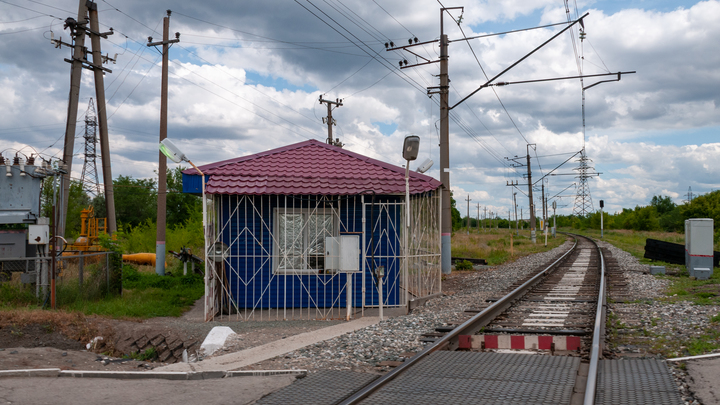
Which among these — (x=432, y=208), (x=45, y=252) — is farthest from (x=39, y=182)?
(x=432, y=208)

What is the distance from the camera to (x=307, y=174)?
11.9 metres

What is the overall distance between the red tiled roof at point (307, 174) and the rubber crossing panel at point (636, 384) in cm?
600

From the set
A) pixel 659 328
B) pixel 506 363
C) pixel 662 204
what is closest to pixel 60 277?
pixel 506 363

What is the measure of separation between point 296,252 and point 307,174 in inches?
68.2

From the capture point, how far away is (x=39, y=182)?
14.2 metres

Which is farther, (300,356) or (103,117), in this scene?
(103,117)

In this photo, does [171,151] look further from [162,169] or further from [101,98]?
[101,98]

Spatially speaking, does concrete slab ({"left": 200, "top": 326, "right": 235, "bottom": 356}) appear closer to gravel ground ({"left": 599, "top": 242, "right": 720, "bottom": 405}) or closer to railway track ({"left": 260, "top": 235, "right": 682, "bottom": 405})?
railway track ({"left": 260, "top": 235, "right": 682, "bottom": 405})

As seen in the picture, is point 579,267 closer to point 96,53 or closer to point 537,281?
point 537,281

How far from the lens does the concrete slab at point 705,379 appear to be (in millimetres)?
4832

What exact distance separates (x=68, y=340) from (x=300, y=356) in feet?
15.8

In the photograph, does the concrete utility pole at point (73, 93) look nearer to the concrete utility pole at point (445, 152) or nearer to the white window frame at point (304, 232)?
the white window frame at point (304, 232)

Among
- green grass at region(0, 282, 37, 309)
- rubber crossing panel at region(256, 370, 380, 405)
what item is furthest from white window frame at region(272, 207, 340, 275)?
rubber crossing panel at region(256, 370, 380, 405)

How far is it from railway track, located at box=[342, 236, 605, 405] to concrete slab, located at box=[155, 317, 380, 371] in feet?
5.83
